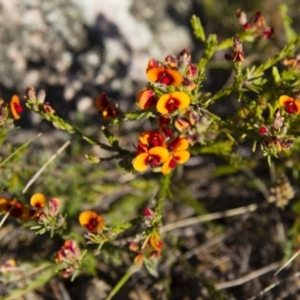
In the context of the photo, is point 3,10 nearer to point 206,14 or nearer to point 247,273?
point 206,14

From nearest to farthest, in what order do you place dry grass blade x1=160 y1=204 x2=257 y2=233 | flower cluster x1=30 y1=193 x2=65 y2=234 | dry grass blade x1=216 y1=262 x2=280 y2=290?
flower cluster x1=30 y1=193 x2=65 y2=234 < dry grass blade x1=216 y1=262 x2=280 y2=290 < dry grass blade x1=160 y1=204 x2=257 y2=233

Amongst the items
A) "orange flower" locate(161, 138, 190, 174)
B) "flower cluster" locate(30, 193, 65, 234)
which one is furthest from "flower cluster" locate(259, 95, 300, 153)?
"flower cluster" locate(30, 193, 65, 234)

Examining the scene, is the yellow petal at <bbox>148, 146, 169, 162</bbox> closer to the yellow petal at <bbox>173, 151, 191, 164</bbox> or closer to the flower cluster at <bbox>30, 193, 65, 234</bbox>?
the yellow petal at <bbox>173, 151, 191, 164</bbox>

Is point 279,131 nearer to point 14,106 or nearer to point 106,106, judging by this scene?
point 106,106

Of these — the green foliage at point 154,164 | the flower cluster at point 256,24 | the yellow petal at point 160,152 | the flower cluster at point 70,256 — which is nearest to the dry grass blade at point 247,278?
the green foliage at point 154,164

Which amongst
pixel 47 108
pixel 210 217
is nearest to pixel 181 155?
pixel 47 108

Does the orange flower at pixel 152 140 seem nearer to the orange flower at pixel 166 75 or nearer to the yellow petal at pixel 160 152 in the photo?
the yellow petal at pixel 160 152
